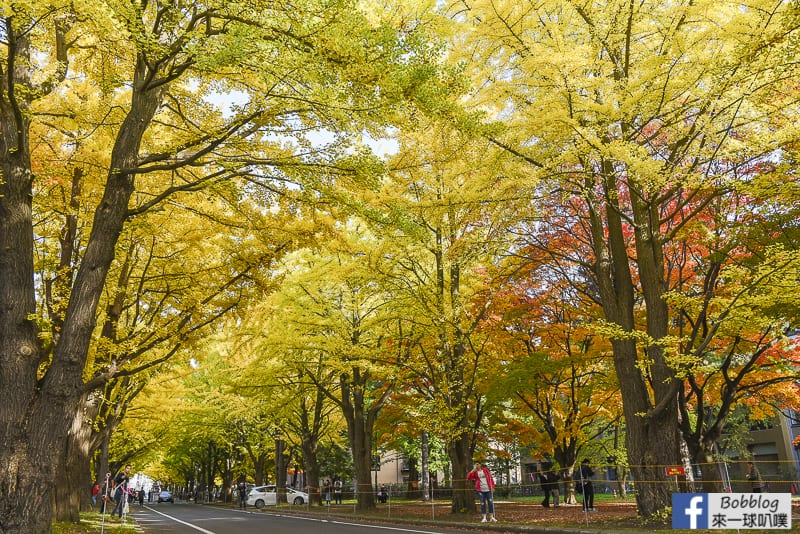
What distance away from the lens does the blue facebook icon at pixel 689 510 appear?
19.1ft

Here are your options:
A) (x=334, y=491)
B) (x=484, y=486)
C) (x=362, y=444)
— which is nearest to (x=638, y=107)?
(x=484, y=486)

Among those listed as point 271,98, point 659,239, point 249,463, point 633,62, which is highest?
point 633,62

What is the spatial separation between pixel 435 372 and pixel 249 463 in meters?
36.7

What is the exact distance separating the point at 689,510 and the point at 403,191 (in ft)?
39.1

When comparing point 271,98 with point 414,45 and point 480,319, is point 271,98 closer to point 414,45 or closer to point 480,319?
point 414,45

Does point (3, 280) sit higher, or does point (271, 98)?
point (271, 98)

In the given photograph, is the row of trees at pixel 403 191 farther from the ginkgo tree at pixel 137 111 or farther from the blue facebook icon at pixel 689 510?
the blue facebook icon at pixel 689 510

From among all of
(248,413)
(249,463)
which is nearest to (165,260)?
(248,413)

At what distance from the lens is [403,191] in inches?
641

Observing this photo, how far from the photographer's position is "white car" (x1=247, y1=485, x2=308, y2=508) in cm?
3347

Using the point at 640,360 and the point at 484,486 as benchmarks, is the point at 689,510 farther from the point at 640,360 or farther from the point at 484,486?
the point at 484,486

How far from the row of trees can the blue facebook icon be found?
3.22m

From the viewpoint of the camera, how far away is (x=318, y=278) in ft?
60.1

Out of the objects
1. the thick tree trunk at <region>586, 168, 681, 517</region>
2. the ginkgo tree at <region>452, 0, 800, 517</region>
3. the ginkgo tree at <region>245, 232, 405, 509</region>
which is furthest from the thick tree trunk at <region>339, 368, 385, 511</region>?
the ginkgo tree at <region>452, 0, 800, 517</region>
